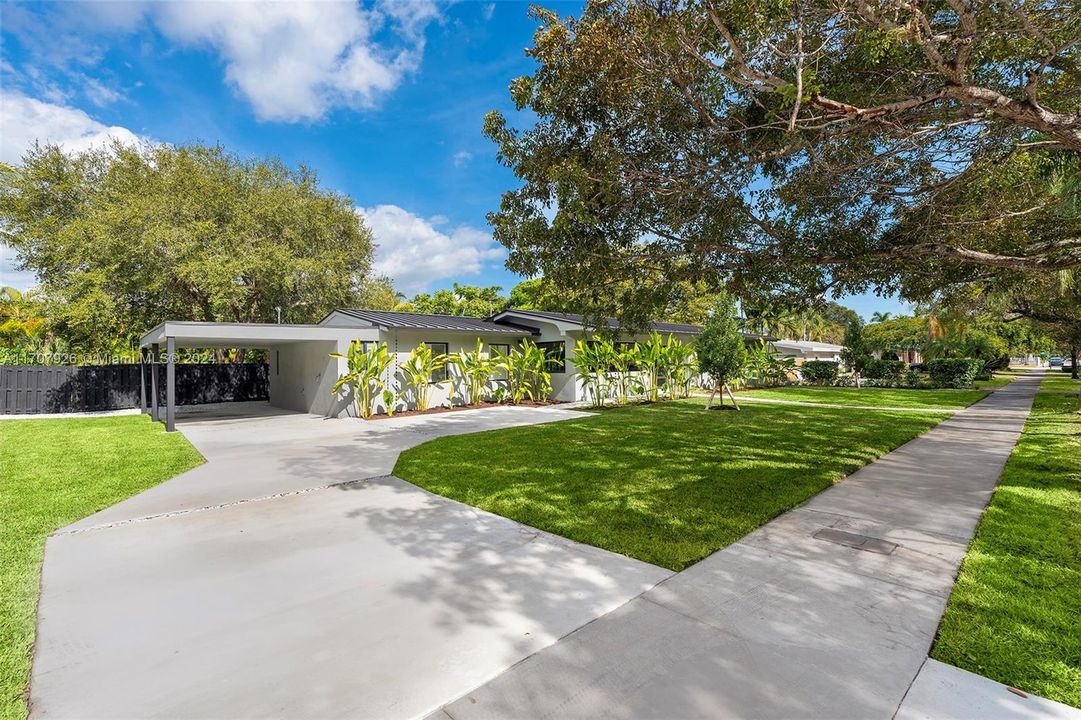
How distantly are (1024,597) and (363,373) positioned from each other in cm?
1292

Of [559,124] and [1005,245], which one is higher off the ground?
[559,124]

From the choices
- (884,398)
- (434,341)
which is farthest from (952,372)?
(434,341)

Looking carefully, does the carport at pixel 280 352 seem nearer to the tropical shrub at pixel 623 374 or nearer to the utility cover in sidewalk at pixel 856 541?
the tropical shrub at pixel 623 374

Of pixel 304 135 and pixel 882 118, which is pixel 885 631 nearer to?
pixel 882 118

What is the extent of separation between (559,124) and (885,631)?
19.1 feet

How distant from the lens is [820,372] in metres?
23.6

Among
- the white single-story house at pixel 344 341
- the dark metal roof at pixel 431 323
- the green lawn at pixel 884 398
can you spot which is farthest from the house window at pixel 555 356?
the green lawn at pixel 884 398

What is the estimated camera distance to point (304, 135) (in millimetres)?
17625

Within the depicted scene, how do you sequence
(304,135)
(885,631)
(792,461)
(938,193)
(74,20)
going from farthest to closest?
1. (304,135)
2. (74,20)
3. (792,461)
4. (938,193)
5. (885,631)

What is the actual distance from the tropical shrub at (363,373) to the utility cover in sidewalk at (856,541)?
11.5m

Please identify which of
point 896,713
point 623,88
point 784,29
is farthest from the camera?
point 623,88

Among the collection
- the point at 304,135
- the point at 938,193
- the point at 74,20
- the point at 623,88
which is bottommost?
the point at 938,193

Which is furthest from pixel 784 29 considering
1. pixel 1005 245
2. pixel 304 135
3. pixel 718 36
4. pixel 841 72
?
pixel 304 135

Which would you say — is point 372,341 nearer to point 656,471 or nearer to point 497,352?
point 497,352
